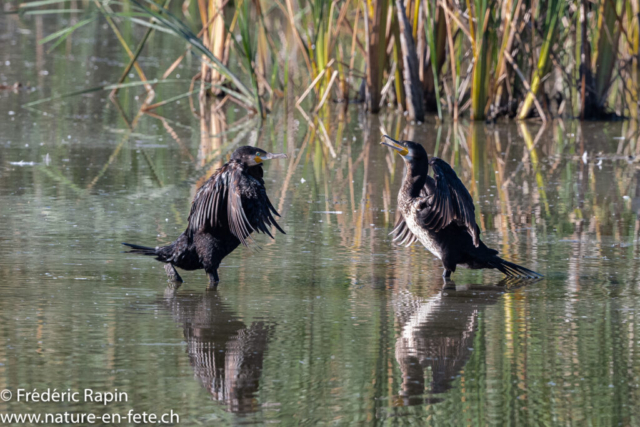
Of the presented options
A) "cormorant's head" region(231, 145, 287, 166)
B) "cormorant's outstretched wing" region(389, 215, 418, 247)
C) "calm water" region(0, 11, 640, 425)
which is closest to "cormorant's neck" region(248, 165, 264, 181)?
"cormorant's head" region(231, 145, 287, 166)

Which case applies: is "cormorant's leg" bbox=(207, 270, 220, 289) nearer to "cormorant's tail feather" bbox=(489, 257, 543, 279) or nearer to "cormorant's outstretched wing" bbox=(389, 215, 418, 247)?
"cormorant's outstretched wing" bbox=(389, 215, 418, 247)

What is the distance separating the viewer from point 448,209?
196 inches

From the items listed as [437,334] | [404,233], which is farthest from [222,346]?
[404,233]

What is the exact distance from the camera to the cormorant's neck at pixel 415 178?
525 cm

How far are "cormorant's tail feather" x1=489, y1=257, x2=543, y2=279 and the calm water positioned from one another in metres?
0.08

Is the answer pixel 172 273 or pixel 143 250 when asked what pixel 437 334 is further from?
pixel 143 250

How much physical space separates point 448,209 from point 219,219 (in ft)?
3.73

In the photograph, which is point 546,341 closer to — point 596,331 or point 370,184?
point 596,331

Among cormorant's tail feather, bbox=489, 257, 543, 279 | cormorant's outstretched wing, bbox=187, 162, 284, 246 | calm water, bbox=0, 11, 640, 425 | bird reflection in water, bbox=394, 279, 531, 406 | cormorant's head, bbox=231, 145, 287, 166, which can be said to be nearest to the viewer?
calm water, bbox=0, 11, 640, 425

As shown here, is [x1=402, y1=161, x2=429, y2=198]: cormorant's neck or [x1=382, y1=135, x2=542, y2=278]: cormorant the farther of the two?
[x1=402, y1=161, x2=429, y2=198]: cormorant's neck

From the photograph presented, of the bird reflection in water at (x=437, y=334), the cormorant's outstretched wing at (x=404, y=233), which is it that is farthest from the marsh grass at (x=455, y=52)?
the bird reflection in water at (x=437, y=334)

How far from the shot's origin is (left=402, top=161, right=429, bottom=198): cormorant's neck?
525 cm

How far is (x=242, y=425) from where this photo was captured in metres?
3.06

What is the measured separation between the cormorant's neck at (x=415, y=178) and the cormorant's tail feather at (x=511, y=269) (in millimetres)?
563
